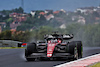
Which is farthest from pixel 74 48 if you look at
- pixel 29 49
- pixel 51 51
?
pixel 29 49

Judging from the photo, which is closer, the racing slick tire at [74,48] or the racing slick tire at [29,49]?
the racing slick tire at [74,48]

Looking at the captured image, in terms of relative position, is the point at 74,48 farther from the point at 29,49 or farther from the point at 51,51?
the point at 29,49

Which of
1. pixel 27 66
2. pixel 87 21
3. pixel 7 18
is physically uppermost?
pixel 7 18

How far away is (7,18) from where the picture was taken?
19450 cm

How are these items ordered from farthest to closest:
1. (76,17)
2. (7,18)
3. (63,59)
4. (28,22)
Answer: (7,18)
(28,22)
(76,17)
(63,59)

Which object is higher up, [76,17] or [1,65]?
[76,17]

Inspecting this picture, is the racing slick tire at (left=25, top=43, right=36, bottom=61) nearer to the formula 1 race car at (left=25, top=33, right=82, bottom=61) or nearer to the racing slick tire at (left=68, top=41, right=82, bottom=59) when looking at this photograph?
the formula 1 race car at (left=25, top=33, right=82, bottom=61)

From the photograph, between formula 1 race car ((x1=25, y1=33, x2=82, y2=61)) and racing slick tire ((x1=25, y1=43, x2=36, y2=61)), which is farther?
racing slick tire ((x1=25, y1=43, x2=36, y2=61))

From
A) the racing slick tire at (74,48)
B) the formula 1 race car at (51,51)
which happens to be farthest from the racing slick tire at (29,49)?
the racing slick tire at (74,48)

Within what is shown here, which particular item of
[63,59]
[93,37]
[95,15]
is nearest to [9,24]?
[93,37]

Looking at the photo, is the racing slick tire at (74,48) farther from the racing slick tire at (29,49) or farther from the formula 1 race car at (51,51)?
the racing slick tire at (29,49)

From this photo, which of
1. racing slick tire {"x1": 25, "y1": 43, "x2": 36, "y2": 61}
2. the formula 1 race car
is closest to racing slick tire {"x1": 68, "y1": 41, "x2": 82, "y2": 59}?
the formula 1 race car

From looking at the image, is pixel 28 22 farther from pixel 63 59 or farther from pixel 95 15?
pixel 63 59

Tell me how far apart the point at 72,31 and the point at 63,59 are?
2303 inches
